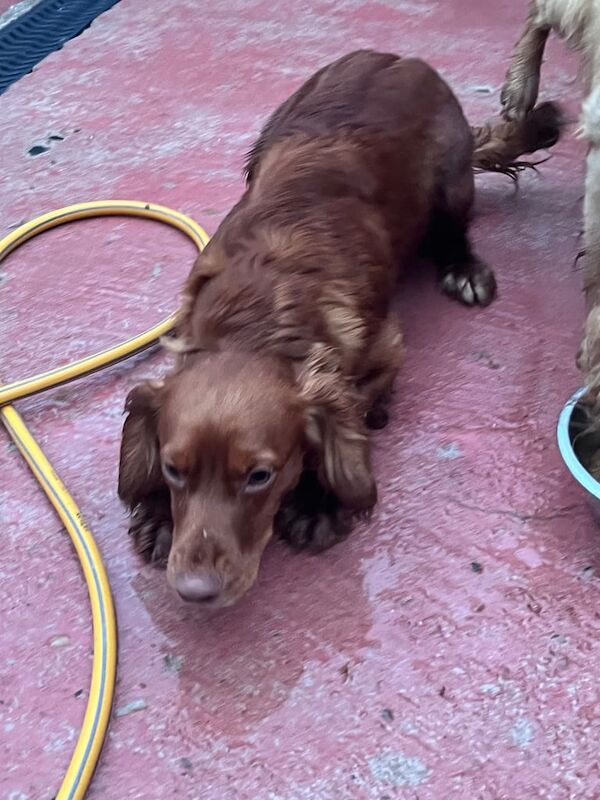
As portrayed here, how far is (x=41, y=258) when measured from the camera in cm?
281

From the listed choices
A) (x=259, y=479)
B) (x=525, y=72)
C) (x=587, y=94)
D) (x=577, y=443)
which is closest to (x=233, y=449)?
(x=259, y=479)

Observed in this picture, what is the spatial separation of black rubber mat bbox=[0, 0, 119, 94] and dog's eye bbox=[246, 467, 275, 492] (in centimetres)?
274

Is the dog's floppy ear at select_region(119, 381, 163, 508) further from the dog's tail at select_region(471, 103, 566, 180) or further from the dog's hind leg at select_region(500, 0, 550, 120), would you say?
the dog's hind leg at select_region(500, 0, 550, 120)

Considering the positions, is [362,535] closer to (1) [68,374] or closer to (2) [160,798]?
(2) [160,798]

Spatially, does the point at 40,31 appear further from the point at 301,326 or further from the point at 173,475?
the point at 173,475

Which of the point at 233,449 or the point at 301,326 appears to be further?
the point at 301,326

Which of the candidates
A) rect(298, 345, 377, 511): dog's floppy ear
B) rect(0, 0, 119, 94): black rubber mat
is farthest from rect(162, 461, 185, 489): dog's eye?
rect(0, 0, 119, 94): black rubber mat

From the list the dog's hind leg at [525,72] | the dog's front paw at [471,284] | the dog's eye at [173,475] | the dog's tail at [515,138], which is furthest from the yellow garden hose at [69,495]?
the dog's hind leg at [525,72]

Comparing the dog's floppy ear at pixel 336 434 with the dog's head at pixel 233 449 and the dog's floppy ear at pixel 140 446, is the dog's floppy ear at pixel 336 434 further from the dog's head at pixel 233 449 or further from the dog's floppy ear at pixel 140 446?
the dog's floppy ear at pixel 140 446

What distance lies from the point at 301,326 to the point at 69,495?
631 millimetres

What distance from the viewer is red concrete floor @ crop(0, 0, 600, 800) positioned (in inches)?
64.2

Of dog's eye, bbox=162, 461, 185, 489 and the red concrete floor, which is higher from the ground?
dog's eye, bbox=162, 461, 185, 489

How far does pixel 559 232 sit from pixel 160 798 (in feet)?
6.32

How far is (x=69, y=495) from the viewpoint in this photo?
6.77ft
